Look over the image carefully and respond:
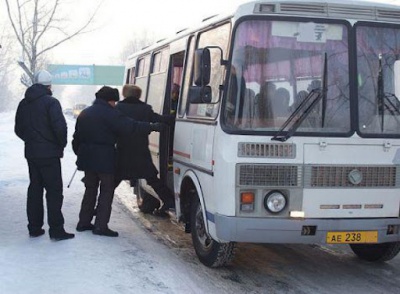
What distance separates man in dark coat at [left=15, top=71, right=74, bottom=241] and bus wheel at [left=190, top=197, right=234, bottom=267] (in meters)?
1.52

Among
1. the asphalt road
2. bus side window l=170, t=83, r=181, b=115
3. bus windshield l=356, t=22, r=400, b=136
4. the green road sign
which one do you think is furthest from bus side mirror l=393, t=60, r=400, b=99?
the green road sign

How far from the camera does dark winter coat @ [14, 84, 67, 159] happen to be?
6.16 m

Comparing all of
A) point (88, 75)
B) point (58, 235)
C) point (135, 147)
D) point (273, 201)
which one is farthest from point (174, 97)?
point (88, 75)

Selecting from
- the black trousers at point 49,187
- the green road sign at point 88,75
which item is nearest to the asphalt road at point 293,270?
the black trousers at point 49,187

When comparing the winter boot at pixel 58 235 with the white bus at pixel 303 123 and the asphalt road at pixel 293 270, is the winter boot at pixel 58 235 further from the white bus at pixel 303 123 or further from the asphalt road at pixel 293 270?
the white bus at pixel 303 123

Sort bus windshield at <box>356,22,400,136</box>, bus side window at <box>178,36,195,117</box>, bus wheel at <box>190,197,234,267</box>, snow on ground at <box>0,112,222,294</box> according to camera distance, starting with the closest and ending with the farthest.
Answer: snow on ground at <box>0,112,222,294</box>
bus windshield at <box>356,22,400,136</box>
bus wheel at <box>190,197,234,267</box>
bus side window at <box>178,36,195,117</box>

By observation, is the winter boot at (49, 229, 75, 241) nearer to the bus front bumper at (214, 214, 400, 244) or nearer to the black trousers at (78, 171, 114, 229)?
the black trousers at (78, 171, 114, 229)

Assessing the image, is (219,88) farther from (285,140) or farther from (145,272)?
(145,272)

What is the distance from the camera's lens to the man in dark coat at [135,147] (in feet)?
24.2

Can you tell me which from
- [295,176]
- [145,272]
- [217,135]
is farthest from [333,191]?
[145,272]

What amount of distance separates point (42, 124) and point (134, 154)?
1573 mm

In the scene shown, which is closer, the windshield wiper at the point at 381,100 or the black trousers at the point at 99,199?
the windshield wiper at the point at 381,100

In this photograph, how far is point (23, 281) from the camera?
4910mm

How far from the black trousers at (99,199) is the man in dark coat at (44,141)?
535 millimetres
